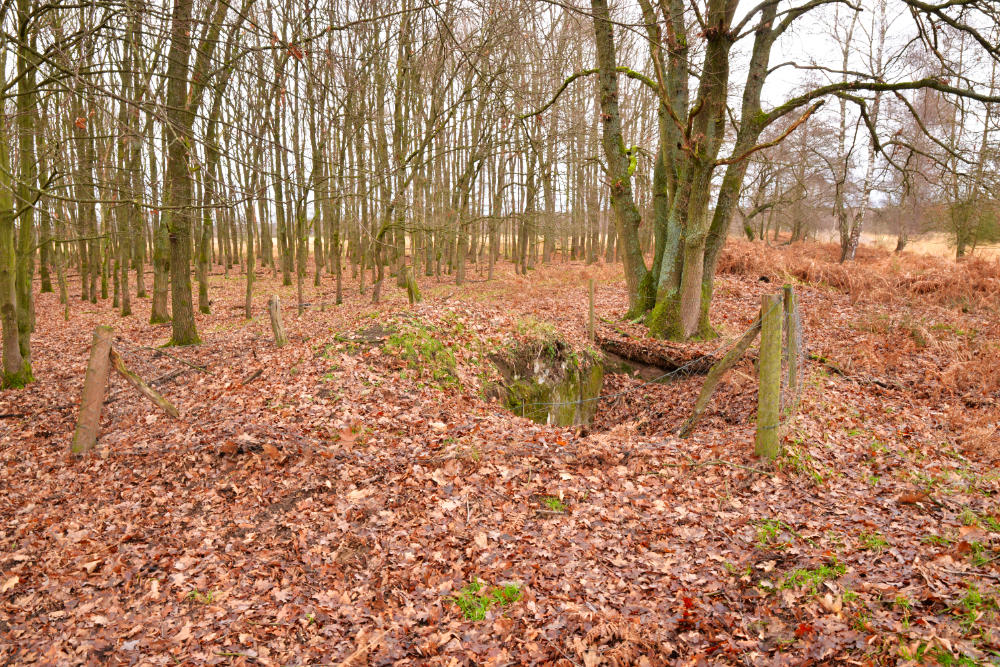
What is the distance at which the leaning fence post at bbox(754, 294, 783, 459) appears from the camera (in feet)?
17.8

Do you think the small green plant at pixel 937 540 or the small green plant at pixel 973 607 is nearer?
the small green plant at pixel 973 607

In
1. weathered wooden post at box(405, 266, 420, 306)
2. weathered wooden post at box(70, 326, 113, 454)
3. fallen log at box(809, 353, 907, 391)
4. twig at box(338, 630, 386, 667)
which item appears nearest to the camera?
twig at box(338, 630, 386, 667)

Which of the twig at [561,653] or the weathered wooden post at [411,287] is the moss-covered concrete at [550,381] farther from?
the weathered wooden post at [411,287]

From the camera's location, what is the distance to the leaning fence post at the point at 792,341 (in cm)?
562

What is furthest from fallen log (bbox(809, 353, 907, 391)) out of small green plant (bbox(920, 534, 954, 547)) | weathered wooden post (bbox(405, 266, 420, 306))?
weathered wooden post (bbox(405, 266, 420, 306))

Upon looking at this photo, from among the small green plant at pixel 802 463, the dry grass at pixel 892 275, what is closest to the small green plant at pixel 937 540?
the small green plant at pixel 802 463

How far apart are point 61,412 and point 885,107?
24.1m

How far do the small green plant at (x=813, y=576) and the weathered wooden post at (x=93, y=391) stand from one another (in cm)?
779

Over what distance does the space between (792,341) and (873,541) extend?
8.95 feet

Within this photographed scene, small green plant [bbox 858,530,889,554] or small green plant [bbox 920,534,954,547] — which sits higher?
small green plant [bbox 920,534,954,547]

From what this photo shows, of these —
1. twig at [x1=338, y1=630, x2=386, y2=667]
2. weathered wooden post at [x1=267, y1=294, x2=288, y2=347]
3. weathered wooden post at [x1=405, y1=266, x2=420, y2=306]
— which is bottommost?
twig at [x1=338, y1=630, x2=386, y2=667]

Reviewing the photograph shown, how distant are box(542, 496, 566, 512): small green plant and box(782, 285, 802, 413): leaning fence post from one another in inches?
124

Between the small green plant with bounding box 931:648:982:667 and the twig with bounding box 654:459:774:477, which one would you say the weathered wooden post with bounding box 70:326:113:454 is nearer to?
the twig with bounding box 654:459:774:477

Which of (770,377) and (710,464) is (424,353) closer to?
(710,464)
